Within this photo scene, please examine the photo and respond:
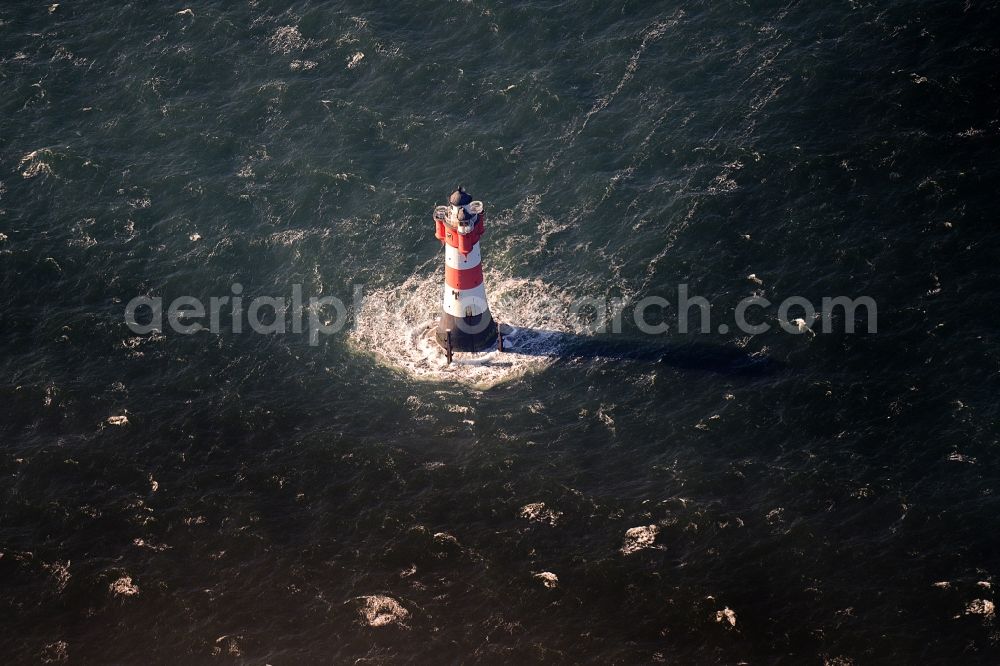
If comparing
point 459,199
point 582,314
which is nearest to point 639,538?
point 582,314

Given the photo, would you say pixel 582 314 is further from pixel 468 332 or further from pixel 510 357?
pixel 468 332

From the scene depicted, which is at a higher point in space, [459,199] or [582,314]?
[459,199]

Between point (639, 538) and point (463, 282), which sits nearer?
point (639, 538)

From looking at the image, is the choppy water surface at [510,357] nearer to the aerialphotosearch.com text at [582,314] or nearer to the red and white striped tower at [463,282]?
the aerialphotosearch.com text at [582,314]

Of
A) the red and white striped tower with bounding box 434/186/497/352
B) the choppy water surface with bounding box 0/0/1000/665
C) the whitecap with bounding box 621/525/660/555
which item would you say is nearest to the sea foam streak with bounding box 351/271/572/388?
the choppy water surface with bounding box 0/0/1000/665

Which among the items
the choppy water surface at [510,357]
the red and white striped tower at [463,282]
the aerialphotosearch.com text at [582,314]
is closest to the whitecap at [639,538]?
the choppy water surface at [510,357]

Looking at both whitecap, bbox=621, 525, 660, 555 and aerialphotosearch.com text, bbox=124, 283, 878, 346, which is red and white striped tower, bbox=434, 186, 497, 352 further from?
whitecap, bbox=621, 525, 660, 555
